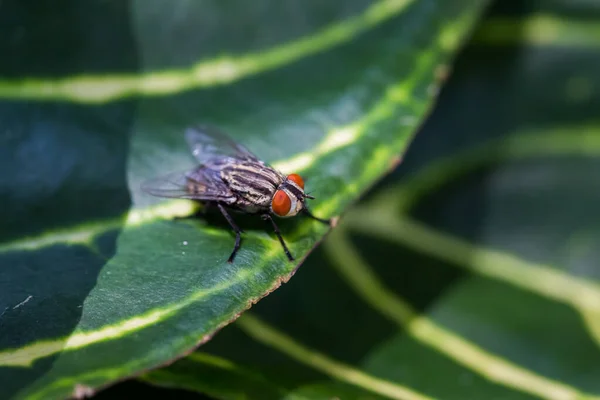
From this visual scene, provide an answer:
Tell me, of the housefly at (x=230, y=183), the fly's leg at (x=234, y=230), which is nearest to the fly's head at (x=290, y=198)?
the housefly at (x=230, y=183)

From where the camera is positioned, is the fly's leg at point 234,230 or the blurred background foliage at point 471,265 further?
the blurred background foliage at point 471,265

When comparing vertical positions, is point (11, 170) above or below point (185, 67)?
below

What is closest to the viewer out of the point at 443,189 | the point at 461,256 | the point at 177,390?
the point at 177,390

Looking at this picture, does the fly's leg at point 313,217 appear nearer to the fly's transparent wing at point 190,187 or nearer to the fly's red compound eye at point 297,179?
the fly's red compound eye at point 297,179

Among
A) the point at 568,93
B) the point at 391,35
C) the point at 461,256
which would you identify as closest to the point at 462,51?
the point at 568,93

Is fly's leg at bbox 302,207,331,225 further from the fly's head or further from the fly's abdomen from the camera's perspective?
the fly's abdomen

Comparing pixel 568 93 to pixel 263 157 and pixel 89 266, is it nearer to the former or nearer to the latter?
pixel 263 157
